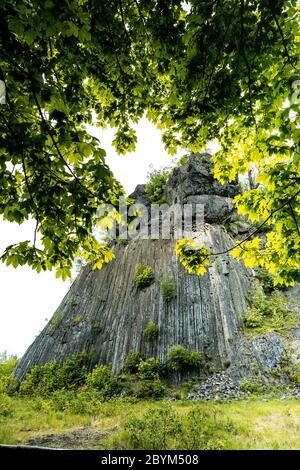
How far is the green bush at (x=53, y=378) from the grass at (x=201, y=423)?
292 cm

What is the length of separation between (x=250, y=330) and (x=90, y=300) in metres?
10.7

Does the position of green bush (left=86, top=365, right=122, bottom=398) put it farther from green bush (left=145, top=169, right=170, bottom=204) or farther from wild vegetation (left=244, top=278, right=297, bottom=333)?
green bush (left=145, top=169, right=170, bottom=204)

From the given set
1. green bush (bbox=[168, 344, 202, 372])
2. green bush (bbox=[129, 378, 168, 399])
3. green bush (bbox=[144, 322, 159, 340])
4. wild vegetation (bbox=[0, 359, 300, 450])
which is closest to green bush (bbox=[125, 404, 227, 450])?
wild vegetation (bbox=[0, 359, 300, 450])

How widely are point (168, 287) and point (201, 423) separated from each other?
8.97 meters

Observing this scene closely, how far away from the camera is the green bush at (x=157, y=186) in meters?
25.3

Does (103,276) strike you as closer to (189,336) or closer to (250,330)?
(189,336)

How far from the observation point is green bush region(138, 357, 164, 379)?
40.3ft

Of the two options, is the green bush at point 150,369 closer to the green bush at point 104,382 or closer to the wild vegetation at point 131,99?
the green bush at point 104,382

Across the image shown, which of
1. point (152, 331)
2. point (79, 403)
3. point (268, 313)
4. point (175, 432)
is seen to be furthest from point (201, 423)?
point (268, 313)

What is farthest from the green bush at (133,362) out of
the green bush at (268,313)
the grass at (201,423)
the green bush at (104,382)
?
the green bush at (268,313)

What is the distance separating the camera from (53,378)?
48.1 ft

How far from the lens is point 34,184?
297 centimetres

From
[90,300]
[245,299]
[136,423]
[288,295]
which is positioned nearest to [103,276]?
[90,300]

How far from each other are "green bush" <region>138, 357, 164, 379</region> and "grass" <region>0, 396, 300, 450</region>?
139 centimetres
